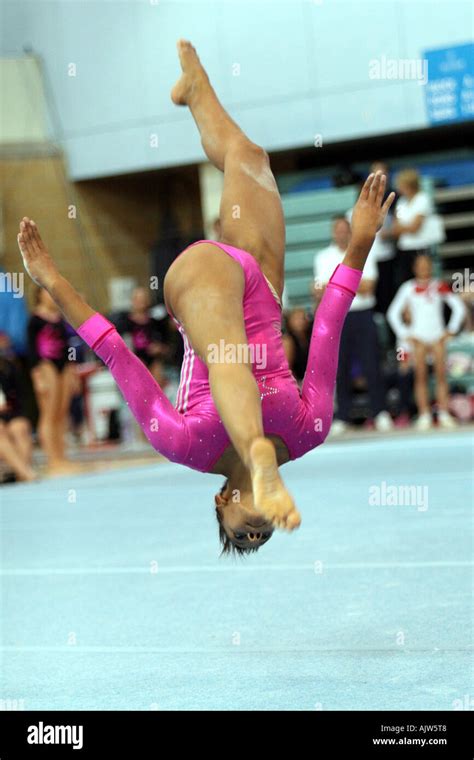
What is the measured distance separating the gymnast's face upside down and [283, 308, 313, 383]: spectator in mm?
6997

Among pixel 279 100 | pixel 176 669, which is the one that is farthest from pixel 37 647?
pixel 279 100

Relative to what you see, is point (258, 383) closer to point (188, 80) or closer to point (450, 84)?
point (188, 80)

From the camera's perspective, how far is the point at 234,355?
9.91 feet

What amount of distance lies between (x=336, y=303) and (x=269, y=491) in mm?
936

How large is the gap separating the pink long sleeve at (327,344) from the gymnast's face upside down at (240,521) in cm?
35

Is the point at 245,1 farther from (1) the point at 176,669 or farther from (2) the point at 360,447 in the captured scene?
(1) the point at 176,669

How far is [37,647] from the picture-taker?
12.6ft

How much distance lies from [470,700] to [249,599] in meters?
1.59

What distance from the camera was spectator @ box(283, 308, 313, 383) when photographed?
1041 cm

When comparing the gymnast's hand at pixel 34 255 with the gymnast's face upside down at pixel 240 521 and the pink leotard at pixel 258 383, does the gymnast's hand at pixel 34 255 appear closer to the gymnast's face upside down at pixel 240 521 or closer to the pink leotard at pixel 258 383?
the pink leotard at pixel 258 383

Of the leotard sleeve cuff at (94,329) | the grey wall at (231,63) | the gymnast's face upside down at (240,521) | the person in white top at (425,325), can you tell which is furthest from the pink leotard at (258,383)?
the grey wall at (231,63)

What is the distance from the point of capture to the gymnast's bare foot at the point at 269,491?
2629mm

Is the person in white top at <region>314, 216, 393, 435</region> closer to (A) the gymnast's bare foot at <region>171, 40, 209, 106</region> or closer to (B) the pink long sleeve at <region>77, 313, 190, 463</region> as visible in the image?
(A) the gymnast's bare foot at <region>171, 40, 209, 106</region>

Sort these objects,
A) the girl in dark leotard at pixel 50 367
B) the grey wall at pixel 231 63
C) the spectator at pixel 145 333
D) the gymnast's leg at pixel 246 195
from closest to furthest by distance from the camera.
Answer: the gymnast's leg at pixel 246 195 → the girl in dark leotard at pixel 50 367 → the spectator at pixel 145 333 → the grey wall at pixel 231 63
